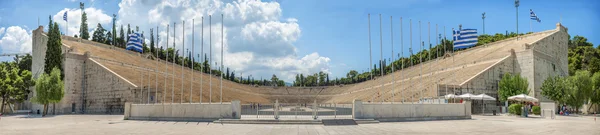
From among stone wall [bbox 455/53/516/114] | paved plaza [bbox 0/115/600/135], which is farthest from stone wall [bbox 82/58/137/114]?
stone wall [bbox 455/53/516/114]

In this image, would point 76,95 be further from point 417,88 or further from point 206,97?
point 417,88

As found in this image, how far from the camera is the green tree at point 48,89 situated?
4056cm

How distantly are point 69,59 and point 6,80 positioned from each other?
633 centimetres

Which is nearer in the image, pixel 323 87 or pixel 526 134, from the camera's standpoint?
pixel 526 134

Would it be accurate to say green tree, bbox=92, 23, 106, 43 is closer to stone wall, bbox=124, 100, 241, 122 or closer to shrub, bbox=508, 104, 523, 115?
stone wall, bbox=124, 100, 241, 122

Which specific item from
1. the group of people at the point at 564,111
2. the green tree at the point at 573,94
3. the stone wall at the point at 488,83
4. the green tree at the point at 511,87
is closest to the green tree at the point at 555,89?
the green tree at the point at 573,94

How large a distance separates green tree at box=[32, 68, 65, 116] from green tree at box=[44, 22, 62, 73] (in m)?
4.24

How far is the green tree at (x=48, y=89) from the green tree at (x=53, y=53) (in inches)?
167

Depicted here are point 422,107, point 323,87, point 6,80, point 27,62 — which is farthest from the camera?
point 323,87

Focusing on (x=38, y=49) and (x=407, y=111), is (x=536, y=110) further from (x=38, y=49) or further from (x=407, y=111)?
(x=38, y=49)

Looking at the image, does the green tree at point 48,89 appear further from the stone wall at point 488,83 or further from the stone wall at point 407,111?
the stone wall at point 488,83

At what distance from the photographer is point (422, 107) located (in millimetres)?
25703

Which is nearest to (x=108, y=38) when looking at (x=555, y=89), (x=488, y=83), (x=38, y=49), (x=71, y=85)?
(x=38, y=49)

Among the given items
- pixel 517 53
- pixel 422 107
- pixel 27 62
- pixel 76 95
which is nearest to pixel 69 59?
pixel 76 95
